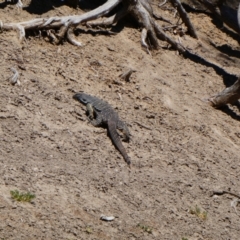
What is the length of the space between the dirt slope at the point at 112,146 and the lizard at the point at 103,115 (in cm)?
9

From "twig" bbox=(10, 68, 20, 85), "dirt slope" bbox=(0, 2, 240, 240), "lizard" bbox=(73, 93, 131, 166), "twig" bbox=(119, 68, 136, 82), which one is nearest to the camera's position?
"dirt slope" bbox=(0, 2, 240, 240)

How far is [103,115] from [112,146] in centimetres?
46

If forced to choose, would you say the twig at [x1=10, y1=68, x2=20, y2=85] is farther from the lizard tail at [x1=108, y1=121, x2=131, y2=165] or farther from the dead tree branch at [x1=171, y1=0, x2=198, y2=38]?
the dead tree branch at [x1=171, y1=0, x2=198, y2=38]

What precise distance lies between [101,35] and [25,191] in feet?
13.3

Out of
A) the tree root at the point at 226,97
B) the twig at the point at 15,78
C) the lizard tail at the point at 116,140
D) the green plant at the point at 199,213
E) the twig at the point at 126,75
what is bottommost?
the twig at the point at 15,78

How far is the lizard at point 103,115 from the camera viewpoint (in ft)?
27.9

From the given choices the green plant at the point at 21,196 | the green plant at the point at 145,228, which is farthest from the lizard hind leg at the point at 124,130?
the green plant at the point at 21,196

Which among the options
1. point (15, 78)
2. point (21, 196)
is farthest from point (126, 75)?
point (21, 196)

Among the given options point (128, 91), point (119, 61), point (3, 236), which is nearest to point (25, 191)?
point (3, 236)

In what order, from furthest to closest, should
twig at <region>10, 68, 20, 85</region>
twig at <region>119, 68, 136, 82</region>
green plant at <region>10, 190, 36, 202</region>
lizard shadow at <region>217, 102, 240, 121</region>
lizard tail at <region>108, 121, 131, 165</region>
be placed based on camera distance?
lizard shadow at <region>217, 102, 240, 121</region> < twig at <region>119, 68, 136, 82</region> < twig at <region>10, 68, 20, 85</region> < lizard tail at <region>108, 121, 131, 165</region> < green plant at <region>10, 190, 36, 202</region>

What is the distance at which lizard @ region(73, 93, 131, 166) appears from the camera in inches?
334

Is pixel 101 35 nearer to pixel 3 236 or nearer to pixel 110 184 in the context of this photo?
pixel 110 184

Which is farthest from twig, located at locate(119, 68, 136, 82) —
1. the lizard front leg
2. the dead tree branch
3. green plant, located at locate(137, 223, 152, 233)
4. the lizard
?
green plant, located at locate(137, 223, 152, 233)

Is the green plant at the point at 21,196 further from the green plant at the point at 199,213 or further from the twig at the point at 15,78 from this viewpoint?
the twig at the point at 15,78
